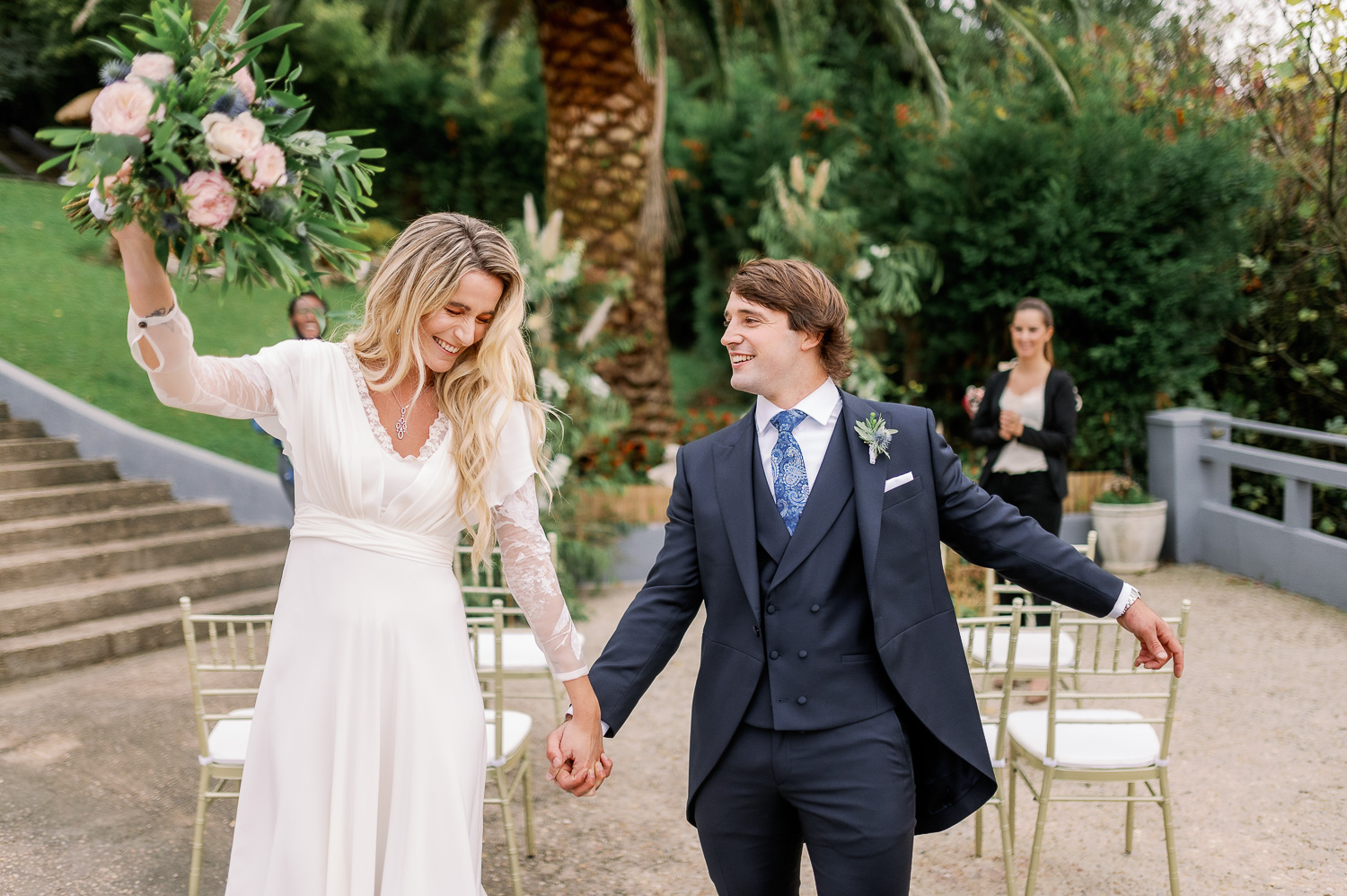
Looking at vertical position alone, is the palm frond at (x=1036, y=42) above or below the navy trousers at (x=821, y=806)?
above

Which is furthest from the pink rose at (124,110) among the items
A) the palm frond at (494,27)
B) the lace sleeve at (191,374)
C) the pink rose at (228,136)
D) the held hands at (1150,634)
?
the palm frond at (494,27)

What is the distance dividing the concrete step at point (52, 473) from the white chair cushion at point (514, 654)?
4657mm

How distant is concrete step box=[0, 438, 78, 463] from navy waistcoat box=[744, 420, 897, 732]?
23.5 ft

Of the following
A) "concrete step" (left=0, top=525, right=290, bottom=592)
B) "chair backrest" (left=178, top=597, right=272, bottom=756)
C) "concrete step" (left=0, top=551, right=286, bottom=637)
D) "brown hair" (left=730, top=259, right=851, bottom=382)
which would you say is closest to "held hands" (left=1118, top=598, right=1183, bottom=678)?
"brown hair" (left=730, top=259, right=851, bottom=382)

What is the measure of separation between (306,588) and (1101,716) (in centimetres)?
272

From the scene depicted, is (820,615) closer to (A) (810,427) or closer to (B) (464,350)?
(A) (810,427)

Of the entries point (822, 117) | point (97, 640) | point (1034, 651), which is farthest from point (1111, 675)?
point (822, 117)

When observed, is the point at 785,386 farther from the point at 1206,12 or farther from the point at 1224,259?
the point at 1206,12

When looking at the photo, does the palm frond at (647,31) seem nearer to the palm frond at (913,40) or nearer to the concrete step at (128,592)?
the palm frond at (913,40)

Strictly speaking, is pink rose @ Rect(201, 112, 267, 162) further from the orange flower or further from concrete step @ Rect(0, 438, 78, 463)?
the orange flower

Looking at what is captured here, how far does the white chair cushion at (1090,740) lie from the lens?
339cm

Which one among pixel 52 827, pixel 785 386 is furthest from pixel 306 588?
pixel 52 827

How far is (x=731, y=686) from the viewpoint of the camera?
7.54ft

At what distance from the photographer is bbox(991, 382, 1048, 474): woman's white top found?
215 inches
